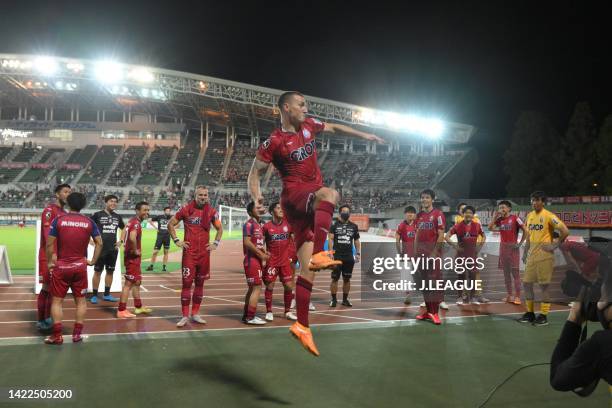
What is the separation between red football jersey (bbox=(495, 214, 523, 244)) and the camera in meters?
9.74

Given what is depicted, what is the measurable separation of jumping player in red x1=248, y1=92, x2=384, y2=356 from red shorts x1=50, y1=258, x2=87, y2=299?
3.29m

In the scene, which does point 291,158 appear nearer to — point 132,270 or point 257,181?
point 257,181

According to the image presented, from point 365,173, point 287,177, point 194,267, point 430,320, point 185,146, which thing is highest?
point 185,146

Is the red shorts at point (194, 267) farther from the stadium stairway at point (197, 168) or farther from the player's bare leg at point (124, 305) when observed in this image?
the stadium stairway at point (197, 168)

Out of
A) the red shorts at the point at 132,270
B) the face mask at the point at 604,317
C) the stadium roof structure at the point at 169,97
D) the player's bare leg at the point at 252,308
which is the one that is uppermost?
the stadium roof structure at the point at 169,97

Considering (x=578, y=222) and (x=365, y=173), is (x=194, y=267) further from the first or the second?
(x=365, y=173)

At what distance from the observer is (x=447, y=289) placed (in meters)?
9.13

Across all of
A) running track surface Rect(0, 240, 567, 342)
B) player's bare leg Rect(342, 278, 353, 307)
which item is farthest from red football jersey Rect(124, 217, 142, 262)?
player's bare leg Rect(342, 278, 353, 307)

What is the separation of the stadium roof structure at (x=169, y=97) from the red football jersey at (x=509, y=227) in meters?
32.2

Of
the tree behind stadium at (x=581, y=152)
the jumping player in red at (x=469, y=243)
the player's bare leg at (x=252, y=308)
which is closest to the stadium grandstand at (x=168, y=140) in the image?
the tree behind stadium at (x=581, y=152)

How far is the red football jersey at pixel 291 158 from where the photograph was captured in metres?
3.91

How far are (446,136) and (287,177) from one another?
45.0 m

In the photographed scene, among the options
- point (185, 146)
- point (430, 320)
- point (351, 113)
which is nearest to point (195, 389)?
point (430, 320)

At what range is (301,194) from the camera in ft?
12.5
